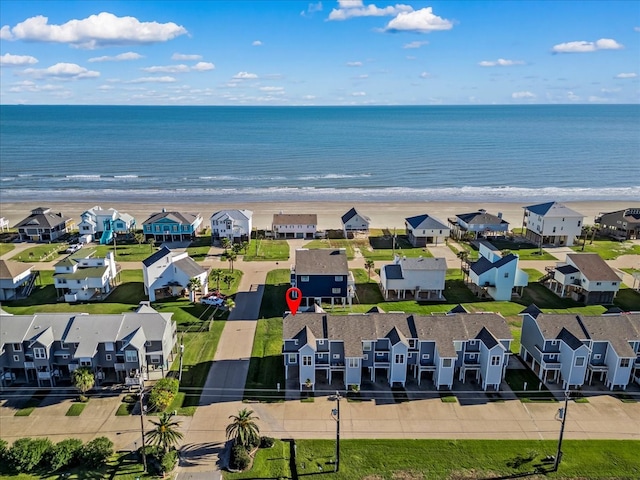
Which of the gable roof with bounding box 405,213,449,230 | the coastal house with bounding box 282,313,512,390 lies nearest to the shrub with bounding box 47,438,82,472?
the coastal house with bounding box 282,313,512,390

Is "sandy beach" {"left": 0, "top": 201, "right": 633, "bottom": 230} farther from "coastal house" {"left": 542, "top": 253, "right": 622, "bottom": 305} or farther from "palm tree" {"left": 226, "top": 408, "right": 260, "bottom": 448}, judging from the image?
"palm tree" {"left": 226, "top": 408, "right": 260, "bottom": 448}

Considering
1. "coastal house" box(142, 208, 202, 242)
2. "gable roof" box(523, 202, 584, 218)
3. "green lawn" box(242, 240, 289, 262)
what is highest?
"gable roof" box(523, 202, 584, 218)

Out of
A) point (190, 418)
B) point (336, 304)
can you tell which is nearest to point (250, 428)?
point (190, 418)

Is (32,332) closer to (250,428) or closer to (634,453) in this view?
(250,428)

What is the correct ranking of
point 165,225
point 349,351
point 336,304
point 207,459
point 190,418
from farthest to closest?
point 165,225 < point 336,304 < point 349,351 < point 190,418 < point 207,459

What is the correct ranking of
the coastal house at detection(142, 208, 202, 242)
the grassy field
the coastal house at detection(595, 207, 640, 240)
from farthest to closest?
1. the coastal house at detection(595, 207, 640, 240)
2. the coastal house at detection(142, 208, 202, 242)
3. the grassy field

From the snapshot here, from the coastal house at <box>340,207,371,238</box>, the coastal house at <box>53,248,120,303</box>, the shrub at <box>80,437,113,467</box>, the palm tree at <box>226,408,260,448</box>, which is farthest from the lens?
the coastal house at <box>340,207,371,238</box>

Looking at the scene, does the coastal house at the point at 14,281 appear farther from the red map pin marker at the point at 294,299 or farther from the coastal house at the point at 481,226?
the coastal house at the point at 481,226
